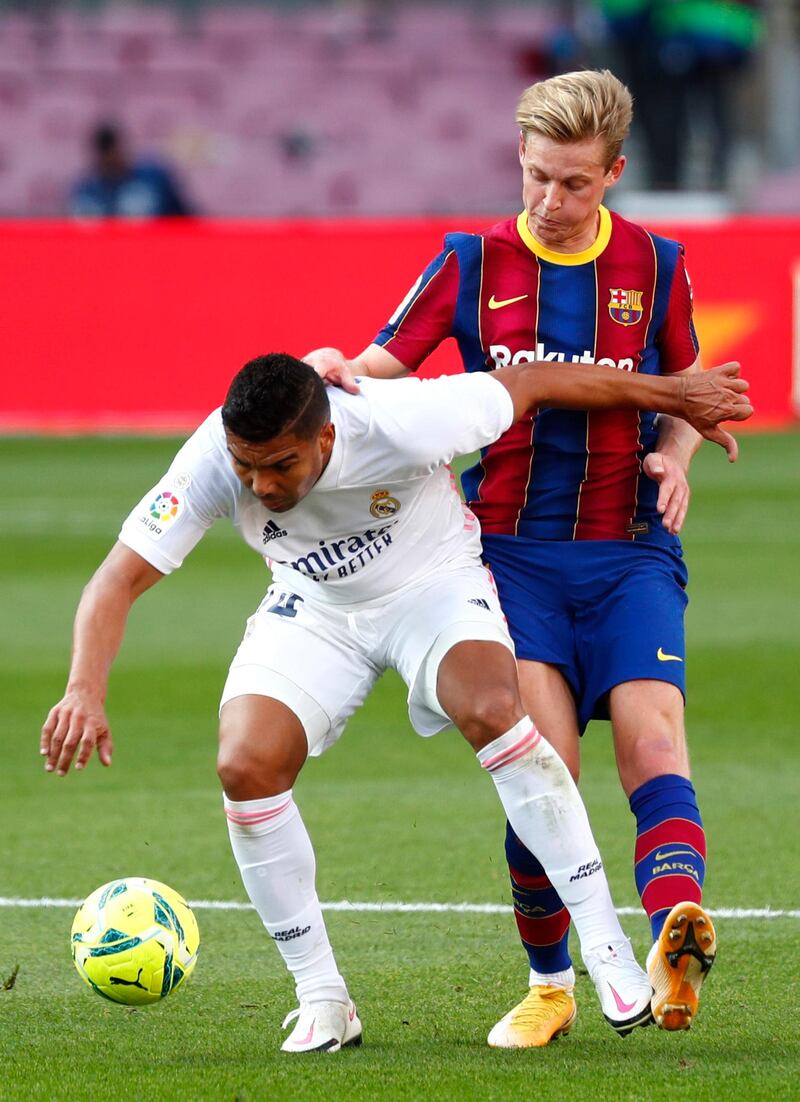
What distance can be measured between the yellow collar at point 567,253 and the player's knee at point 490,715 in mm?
1138

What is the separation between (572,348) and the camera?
4.98m

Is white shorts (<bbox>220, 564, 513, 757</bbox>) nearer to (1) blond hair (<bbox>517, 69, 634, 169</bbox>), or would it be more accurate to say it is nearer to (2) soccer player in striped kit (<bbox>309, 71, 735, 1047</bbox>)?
(2) soccer player in striped kit (<bbox>309, 71, 735, 1047</bbox>)

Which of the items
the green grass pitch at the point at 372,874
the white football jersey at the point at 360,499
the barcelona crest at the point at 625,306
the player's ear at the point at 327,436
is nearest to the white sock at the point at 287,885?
the green grass pitch at the point at 372,874

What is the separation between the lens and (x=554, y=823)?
4574mm

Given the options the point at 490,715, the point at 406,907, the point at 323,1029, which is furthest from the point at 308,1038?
the point at 406,907

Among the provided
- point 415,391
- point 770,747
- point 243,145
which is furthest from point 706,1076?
point 243,145

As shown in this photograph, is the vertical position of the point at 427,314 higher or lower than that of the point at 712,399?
higher

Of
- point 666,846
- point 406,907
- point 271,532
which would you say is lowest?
point 406,907

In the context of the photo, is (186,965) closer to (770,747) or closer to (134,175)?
(770,747)

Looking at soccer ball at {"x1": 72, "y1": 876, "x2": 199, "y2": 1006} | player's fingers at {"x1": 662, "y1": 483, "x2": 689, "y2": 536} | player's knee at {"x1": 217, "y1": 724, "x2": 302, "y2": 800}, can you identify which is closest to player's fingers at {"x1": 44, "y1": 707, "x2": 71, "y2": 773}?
player's knee at {"x1": 217, "y1": 724, "x2": 302, "y2": 800}

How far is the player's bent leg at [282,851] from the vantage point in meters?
4.59

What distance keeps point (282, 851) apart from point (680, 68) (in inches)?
920

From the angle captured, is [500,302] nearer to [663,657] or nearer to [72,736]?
[663,657]

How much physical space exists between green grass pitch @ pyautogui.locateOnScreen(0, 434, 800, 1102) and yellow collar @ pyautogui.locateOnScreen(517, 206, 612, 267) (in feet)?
6.27
